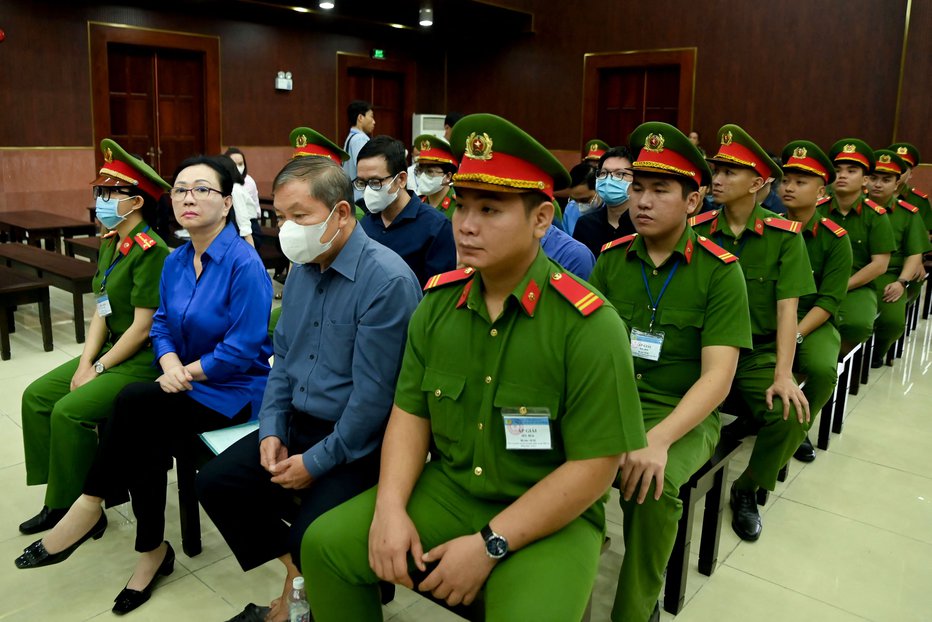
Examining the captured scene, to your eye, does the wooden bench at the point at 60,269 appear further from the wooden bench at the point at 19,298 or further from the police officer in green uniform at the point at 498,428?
the police officer in green uniform at the point at 498,428

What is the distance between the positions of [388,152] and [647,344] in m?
1.42

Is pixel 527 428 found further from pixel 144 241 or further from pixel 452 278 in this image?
pixel 144 241

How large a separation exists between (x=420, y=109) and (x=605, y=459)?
12430 mm

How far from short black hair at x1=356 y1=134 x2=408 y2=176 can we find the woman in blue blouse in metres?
0.75

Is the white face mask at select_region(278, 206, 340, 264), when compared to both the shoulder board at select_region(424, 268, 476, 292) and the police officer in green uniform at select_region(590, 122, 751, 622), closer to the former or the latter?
the shoulder board at select_region(424, 268, 476, 292)

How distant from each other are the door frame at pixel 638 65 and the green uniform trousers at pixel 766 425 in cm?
820

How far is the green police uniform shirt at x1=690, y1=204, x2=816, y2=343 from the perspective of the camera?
2846mm

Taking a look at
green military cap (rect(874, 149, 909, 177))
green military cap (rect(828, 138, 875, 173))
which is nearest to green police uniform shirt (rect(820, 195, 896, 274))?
green military cap (rect(828, 138, 875, 173))

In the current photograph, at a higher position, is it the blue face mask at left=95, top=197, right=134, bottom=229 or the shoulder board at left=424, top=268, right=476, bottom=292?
the blue face mask at left=95, top=197, right=134, bottom=229

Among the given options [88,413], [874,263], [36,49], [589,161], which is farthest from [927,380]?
[36,49]

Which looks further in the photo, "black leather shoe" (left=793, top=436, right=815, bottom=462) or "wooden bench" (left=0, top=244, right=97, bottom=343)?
"wooden bench" (left=0, top=244, right=97, bottom=343)

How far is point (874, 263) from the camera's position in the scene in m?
4.25

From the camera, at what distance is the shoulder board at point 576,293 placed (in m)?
1.57

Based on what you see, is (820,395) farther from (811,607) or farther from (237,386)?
(237,386)
